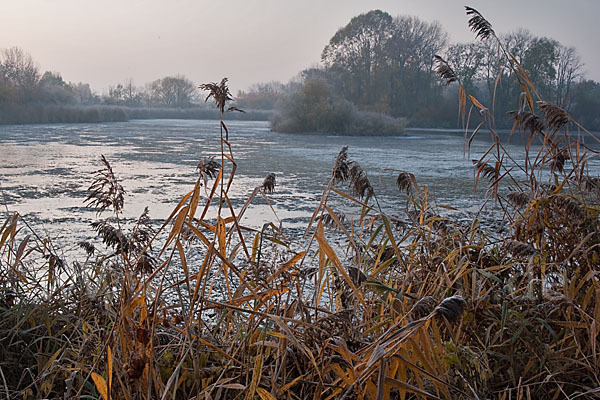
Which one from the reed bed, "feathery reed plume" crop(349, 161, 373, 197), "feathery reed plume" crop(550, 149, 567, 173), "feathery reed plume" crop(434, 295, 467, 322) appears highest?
"feathery reed plume" crop(550, 149, 567, 173)

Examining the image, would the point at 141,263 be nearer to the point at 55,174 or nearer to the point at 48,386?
the point at 48,386

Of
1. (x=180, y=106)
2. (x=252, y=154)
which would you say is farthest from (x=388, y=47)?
(x=252, y=154)

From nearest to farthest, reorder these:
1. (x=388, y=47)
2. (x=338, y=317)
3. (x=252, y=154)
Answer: (x=338, y=317), (x=252, y=154), (x=388, y=47)

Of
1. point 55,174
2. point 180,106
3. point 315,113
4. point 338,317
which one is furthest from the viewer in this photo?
point 180,106

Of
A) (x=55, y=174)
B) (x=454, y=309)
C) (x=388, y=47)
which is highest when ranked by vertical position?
(x=388, y=47)

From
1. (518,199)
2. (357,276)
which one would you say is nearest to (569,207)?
(518,199)

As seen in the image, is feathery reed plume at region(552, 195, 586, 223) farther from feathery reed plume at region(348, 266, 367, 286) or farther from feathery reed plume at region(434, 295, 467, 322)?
feathery reed plume at region(434, 295, 467, 322)

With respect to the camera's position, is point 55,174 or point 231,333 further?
point 55,174

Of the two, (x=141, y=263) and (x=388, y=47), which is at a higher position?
(x=388, y=47)

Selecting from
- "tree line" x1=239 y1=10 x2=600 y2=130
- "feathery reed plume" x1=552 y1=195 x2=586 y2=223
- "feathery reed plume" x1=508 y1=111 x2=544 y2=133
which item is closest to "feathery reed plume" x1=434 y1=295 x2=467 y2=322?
"feathery reed plume" x1=552 y1=195 x2=586 y2=223

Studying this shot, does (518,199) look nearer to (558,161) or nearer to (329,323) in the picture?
(558,161)

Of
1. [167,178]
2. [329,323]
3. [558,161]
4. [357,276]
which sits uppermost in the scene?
[558,161]

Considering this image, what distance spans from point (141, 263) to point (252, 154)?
11582 mm

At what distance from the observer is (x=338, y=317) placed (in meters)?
1.32
